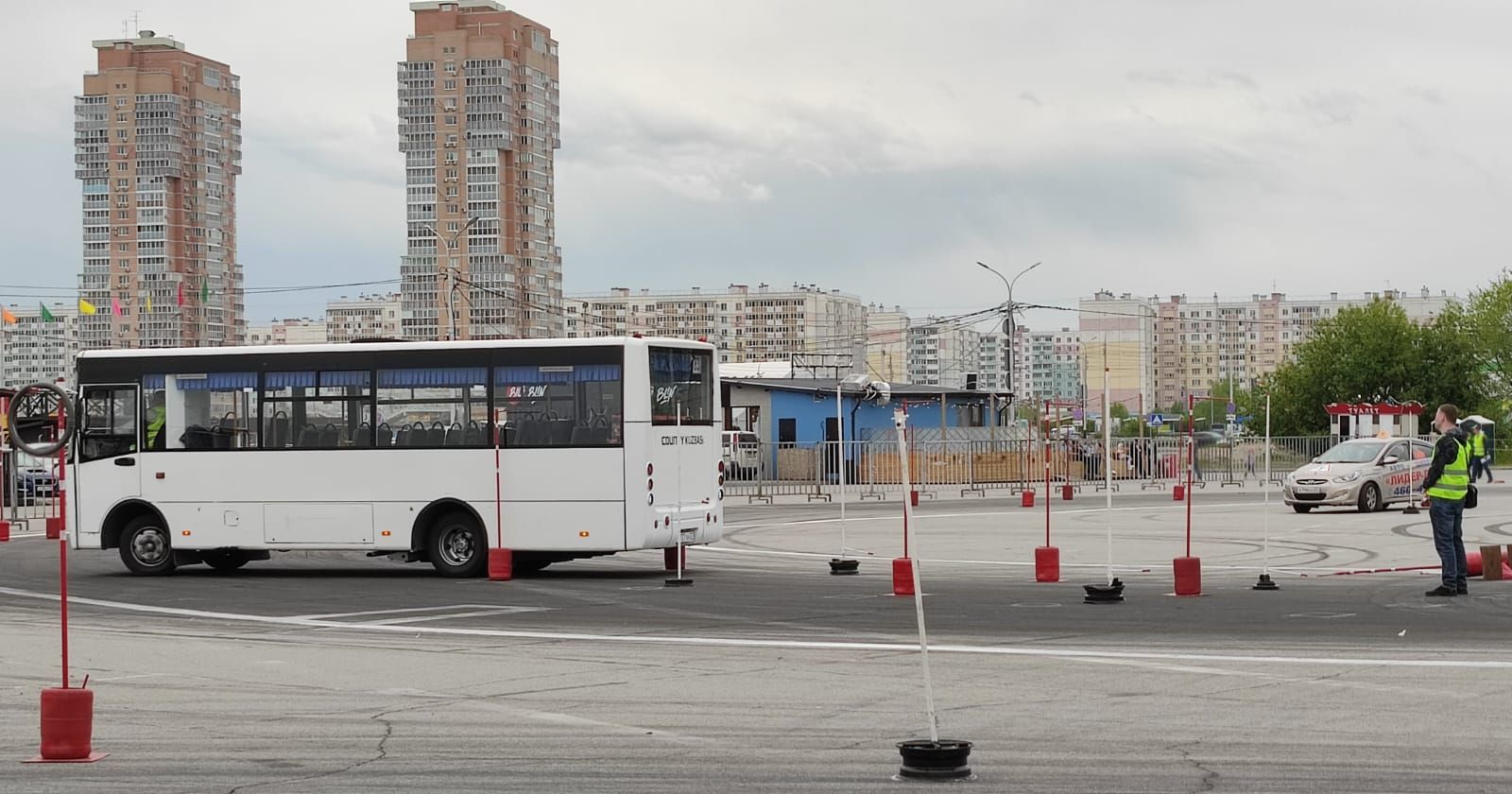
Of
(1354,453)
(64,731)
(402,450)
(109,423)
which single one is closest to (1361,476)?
Result: (1354,453)

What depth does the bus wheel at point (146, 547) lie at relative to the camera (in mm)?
23469

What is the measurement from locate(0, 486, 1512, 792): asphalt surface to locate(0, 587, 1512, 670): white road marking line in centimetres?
6

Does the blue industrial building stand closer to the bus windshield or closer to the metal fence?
the metal fence

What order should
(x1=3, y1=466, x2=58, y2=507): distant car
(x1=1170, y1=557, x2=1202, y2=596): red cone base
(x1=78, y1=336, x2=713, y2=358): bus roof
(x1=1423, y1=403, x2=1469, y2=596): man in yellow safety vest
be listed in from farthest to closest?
(x1=3, y1=466, x2=58, y2=507): distant car, (x1=78, y1=336, x2=713, y2=358): bus roof, (x1=1170, y1=557, x2=1202, y2=596): red cone base, (x1=1423, y1=403, x2=1469, y2=596): man in yellow safety vest

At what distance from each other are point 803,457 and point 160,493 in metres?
32.4

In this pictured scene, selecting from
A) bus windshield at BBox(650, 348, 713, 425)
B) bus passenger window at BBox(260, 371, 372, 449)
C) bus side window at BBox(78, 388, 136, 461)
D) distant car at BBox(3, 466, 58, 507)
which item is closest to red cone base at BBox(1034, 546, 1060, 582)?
bus windshield at BBox(650, 348, 713, 425)

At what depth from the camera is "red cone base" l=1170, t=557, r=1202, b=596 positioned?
57.3 ft

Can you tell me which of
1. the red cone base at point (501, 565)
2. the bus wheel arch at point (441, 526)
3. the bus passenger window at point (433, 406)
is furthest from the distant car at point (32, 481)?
the red cone base at point (501, 565)

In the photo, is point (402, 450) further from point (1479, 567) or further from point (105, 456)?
point (1479, 567)

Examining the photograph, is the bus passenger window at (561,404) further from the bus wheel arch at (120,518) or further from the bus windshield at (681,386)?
the bus wheel arch at (120,518)

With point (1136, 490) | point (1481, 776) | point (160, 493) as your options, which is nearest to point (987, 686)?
point (1481, 776)

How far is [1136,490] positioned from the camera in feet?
170

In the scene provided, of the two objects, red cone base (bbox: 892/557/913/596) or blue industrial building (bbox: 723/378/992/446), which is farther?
blue industrial building (bbox: 723/378/992/446)

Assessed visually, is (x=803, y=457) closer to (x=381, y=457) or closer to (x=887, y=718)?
(x=381, y=457)
